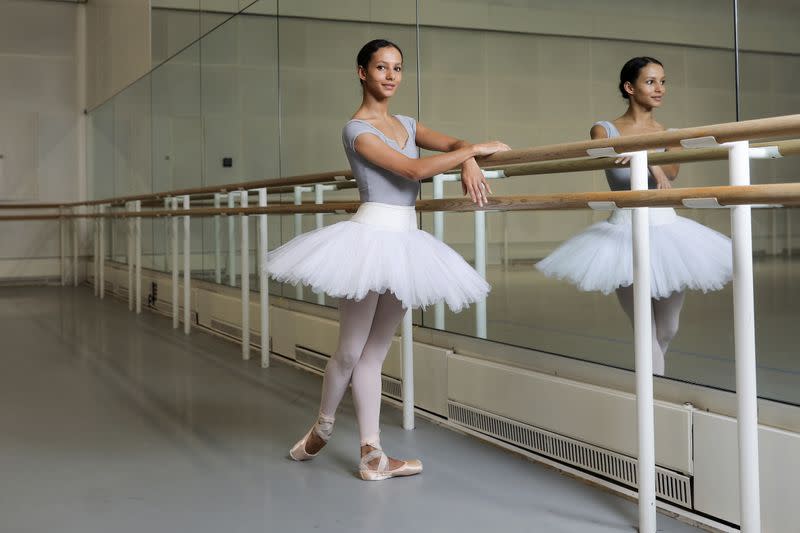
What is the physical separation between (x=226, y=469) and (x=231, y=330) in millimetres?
3217

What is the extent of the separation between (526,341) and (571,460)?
1.67ft

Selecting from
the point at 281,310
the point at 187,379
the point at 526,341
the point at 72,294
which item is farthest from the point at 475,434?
the point at 72,294

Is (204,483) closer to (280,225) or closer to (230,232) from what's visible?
(280,225)

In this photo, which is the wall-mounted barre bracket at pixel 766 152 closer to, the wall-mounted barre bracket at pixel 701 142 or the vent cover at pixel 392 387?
the wall-mounted barre bracket at pixel 701 142

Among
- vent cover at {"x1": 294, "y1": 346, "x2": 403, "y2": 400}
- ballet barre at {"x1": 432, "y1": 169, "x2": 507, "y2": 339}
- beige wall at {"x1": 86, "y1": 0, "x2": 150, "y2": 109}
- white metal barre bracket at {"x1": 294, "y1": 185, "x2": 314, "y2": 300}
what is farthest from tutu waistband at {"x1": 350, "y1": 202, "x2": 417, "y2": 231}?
beige wall at {"x1": 86, "y1": 0, "x2": 150, "y2": 109}

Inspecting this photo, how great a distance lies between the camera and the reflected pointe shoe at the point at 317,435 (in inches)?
114

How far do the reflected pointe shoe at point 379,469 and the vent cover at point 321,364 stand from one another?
1.02 m

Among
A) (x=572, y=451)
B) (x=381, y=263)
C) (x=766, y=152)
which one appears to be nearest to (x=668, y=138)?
(x=766, y=152)

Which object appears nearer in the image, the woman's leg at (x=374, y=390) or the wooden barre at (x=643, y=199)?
the wooden barre at (x=643, y=199)

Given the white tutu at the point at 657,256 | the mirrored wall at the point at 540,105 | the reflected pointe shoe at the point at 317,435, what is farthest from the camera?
the reflected pointe shoe at the point at 317,435

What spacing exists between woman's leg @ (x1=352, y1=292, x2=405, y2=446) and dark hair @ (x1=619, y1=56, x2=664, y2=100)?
36.2 inches

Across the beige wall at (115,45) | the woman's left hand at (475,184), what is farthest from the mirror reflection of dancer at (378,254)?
the beige wall at (115,45)

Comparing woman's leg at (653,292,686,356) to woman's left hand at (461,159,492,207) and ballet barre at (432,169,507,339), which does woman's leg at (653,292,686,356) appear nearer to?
woman's left hand at (461,159,492,207)

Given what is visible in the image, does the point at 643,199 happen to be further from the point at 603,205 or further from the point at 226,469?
the point at 226,469
